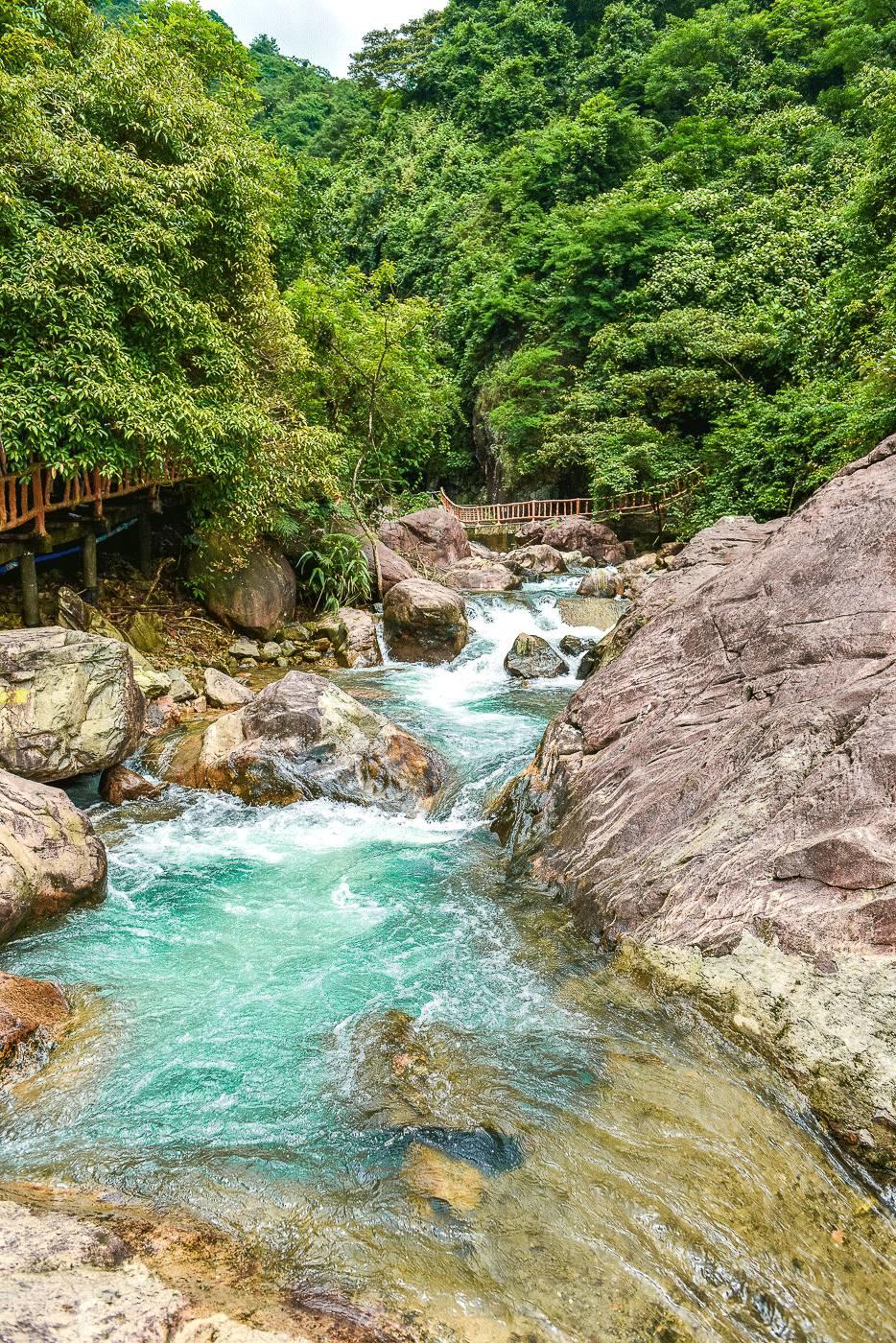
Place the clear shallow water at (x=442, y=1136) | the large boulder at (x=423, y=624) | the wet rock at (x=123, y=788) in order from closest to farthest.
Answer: the clear shallow water at (x=442, y=1136), the wet rock at (x=123, y=788), the large boulder at (x=423, y=624)

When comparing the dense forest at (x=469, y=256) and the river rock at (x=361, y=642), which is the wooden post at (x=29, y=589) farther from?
the river rock at (x=361, y=642)

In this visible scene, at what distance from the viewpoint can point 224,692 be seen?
1080 cm

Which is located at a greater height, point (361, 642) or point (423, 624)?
point (423, 624)

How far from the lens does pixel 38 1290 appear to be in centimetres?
222

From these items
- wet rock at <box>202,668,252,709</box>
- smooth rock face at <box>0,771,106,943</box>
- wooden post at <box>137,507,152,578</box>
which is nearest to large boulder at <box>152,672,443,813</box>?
wet rock at <box>202,668,252,709</box>

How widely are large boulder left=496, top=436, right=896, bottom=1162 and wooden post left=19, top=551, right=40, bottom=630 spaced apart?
23.6ft

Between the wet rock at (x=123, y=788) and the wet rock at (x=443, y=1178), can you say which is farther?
the wet rock at (x=123, y=788)

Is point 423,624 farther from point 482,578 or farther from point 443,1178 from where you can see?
point 443,1178

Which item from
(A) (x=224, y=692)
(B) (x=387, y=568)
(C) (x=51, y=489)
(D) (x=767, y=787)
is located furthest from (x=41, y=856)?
(B) (x=387, y=568)

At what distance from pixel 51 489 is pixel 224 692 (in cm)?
355

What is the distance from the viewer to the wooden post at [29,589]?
391 inches

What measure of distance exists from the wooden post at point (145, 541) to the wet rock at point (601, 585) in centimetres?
1042

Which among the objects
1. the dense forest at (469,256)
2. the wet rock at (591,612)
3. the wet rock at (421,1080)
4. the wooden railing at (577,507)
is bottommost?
the wet rock at (421,1080)

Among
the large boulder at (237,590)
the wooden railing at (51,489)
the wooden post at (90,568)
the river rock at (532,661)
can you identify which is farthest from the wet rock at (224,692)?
the river rock at (532,661)
